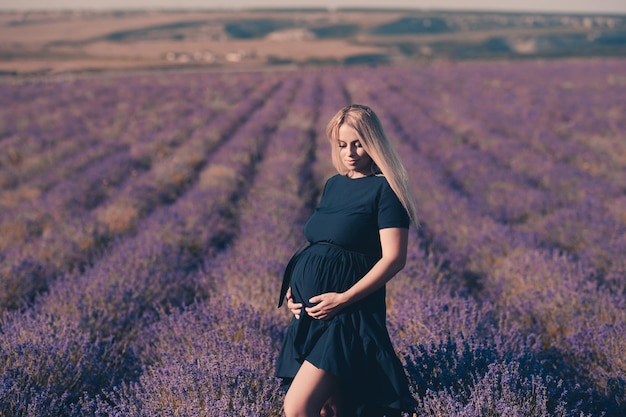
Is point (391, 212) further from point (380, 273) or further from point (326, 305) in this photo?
point (326, 305)

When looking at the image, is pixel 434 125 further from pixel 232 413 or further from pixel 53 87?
pixel 53 87

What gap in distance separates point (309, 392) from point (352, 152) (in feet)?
2.92

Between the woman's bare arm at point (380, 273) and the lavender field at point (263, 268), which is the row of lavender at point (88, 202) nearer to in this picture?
the lavender field at point (263, 268)

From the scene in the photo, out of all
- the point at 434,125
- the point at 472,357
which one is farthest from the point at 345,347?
the point at 434,125

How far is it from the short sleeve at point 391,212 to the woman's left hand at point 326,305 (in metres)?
0.30

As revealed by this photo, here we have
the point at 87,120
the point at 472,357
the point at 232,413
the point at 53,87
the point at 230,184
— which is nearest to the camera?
the point at 232,413

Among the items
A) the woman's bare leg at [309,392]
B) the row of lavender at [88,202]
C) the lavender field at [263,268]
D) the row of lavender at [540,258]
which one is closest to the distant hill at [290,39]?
the row of lavender at [88,202]

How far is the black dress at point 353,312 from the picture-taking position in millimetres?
1934

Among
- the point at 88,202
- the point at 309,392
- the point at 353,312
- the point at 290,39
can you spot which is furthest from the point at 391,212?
the point at 290,39

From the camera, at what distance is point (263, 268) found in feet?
13.7

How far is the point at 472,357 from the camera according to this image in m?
2.47

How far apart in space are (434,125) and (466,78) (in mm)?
16076

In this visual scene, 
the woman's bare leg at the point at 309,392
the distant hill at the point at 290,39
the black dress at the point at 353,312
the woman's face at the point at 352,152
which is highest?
the distant hill at the point at 290,39

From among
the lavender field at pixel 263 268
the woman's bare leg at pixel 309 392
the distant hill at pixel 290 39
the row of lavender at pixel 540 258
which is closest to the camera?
the woman's bare leg at pixel 309 392
